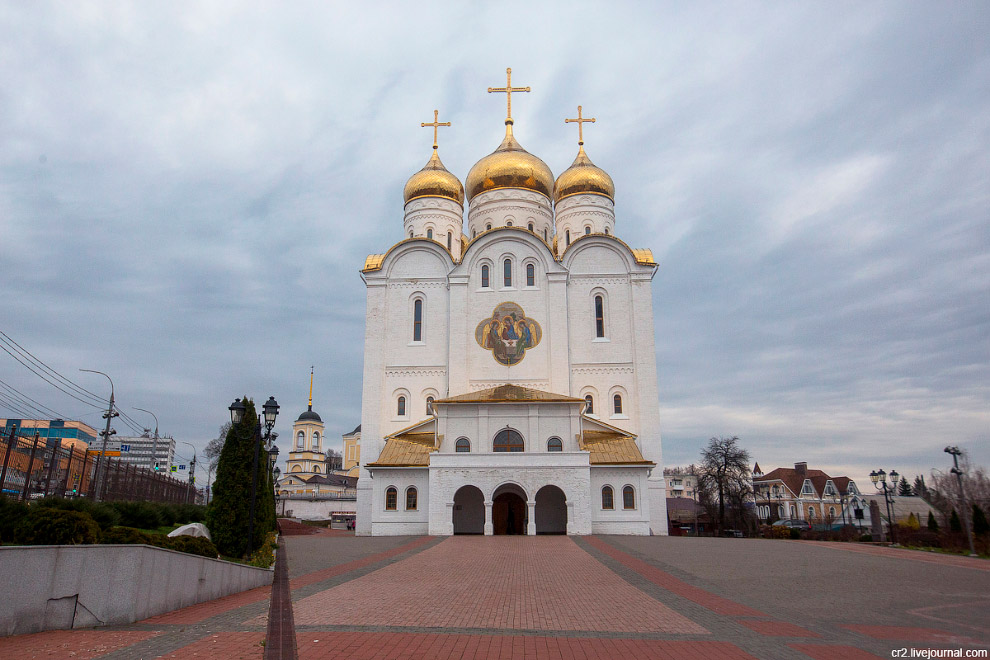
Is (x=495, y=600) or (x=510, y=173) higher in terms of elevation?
(x=510, y=173)

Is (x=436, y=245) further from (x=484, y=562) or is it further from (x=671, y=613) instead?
(x=671, y=613)

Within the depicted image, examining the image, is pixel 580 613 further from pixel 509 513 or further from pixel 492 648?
pixel 509 513

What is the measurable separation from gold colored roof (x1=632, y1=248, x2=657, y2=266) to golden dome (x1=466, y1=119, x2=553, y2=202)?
6.74 meters

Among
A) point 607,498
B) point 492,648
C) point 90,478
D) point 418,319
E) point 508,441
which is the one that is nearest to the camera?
point 492,648

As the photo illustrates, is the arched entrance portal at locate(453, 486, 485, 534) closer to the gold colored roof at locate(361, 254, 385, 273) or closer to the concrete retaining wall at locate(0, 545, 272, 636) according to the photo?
the gold colored roof at locate(361, 254, 385, 273)

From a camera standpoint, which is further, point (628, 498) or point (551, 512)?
point (551, 512)

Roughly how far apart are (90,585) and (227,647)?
2173 millimetres

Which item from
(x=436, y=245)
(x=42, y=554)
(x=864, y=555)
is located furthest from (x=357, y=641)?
(x=436, y=245)

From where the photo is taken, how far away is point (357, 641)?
22.4ft

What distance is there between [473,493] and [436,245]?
12.4 meters

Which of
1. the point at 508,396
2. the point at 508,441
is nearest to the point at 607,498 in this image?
the point at 508,441

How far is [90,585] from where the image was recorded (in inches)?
301

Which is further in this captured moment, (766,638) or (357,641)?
(766,638)

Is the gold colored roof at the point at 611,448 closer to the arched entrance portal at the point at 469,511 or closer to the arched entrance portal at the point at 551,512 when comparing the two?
the arched entrance portal at the point at 551,512
